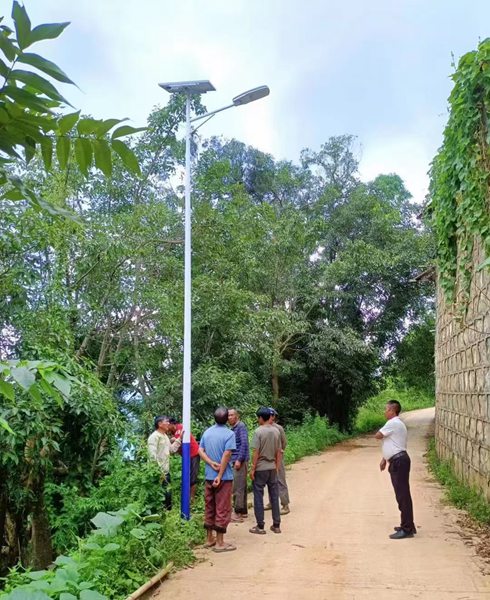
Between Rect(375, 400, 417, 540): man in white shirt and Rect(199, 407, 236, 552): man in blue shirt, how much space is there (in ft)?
6.15

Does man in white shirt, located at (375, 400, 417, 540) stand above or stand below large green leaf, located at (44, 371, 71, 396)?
below

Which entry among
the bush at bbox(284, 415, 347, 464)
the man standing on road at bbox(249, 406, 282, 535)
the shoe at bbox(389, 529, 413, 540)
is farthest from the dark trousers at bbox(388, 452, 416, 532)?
the bush at bbox(284, 415, 347, 464)

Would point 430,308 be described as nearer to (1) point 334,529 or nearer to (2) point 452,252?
(2) point 452,252

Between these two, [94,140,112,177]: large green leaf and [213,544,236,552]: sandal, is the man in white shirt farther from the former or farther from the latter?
[94,140,112,177]: large green leaf

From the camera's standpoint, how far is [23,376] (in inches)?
45.6

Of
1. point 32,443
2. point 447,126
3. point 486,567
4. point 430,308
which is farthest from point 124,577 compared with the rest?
point 430,308

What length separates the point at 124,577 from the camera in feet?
18.3

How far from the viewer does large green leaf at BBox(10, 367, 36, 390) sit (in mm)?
1143

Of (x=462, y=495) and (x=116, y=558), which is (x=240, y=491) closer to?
(x=116, y=558)

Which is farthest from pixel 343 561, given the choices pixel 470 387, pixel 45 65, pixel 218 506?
pixel 45 65

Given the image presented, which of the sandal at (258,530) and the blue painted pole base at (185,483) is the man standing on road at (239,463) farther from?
the blue painted pole base at (185,483)

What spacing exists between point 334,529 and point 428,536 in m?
1.25

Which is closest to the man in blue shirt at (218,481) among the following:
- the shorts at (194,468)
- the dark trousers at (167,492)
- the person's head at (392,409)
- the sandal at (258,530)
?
the sandal at (258,530)

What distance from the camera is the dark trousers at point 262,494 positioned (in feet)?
25.0
